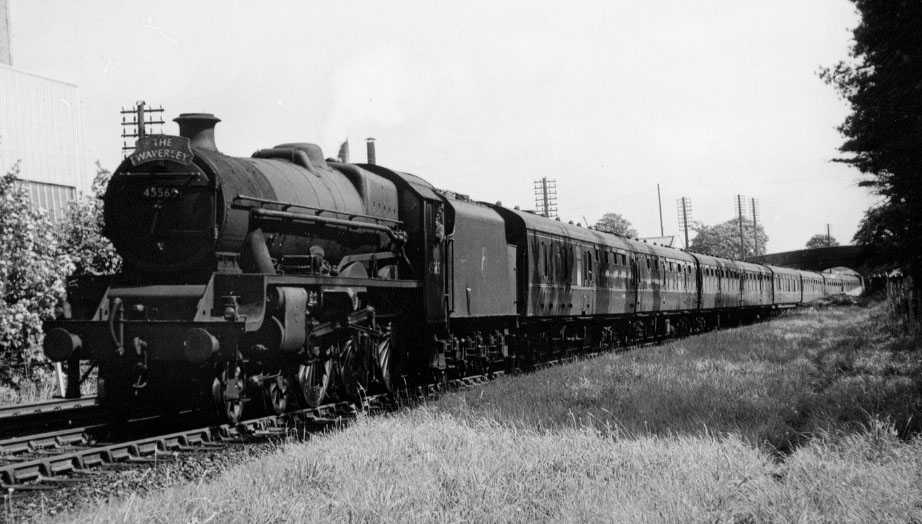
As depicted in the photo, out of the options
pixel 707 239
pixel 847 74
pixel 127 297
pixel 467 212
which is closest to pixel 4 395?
pixel 127 297

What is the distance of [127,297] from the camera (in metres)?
8.84

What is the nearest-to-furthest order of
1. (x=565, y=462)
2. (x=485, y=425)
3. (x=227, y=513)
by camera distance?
(x=227, y=513), (x=565, y=462), (x=485, y=425)

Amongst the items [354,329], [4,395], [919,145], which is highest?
[919,145]

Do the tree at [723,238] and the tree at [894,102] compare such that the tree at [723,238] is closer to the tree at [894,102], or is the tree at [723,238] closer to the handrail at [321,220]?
the tree at [894,102]

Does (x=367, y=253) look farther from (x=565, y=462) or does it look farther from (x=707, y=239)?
(x=707, y=239)

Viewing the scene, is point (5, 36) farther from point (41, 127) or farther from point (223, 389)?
point (223, 389)

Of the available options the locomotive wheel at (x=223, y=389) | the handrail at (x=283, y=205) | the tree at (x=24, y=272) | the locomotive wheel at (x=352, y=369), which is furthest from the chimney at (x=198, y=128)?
the tree at (x=24, y=272)

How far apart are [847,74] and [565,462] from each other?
17593 millimetres

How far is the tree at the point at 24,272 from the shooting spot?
14.6 metres

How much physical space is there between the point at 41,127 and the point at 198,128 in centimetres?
2321

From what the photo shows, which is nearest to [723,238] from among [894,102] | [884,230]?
[884,230]

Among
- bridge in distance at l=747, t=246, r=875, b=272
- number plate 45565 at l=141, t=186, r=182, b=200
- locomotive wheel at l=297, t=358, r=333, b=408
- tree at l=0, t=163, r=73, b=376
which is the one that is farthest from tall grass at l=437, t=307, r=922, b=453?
bridge in distance at l=747, t=246, r=875, b=272

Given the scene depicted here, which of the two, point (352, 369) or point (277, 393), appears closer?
point (277, 393)

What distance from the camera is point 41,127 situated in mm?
29359
